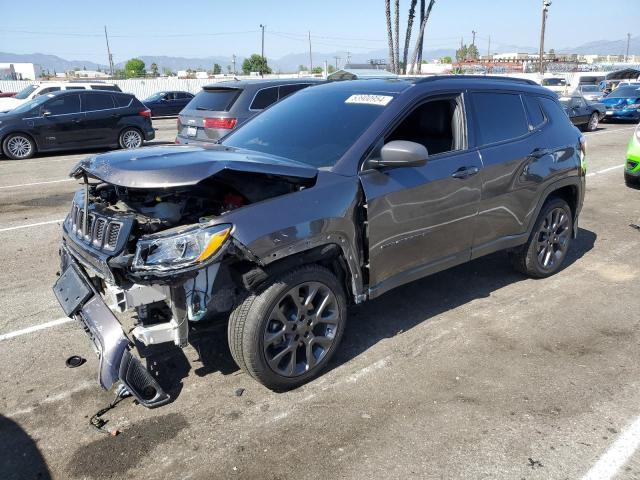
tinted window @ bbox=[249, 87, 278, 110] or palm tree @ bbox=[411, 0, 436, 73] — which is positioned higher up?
palm tree @ bbox=[411, 0, 436, 73]

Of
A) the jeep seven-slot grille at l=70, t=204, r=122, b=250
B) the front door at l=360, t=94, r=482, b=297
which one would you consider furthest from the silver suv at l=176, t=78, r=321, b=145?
the jeep seven-slot grille at l=70, t=204, r=122, b=250

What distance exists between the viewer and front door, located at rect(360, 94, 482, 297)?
3.77 metres

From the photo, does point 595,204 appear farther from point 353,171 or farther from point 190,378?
point 190,378

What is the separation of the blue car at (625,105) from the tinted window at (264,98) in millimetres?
17217

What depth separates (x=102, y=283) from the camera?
136 inches

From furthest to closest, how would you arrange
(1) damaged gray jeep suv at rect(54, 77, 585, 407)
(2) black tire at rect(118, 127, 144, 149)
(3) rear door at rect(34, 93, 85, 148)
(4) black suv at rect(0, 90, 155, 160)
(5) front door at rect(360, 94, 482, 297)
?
(2) black tire at rect(118, 127, 144, 149)
(3) rear door at rect(34, 93, 85, 148)
(4) black suv at rect(0, 90, 155, 160)
(5) front door at rect(360, 94, 482, 297)
(1) damaged gray jeep suv at rect(54, 77, 585, 407)

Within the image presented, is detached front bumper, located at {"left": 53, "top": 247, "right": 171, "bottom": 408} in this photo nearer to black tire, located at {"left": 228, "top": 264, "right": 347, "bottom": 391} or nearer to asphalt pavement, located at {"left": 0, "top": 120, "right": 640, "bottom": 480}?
asphalt pavement, located at {"left": 0, "top": 120, "right": 640, "bottom": 480}

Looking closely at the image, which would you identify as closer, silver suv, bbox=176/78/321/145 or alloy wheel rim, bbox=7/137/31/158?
silver suv, bbox=176/78/321/145

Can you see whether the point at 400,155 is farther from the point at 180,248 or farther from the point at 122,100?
the point at 122,100

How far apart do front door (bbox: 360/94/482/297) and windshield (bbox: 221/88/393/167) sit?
25cm

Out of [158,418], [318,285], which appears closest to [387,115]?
[318,285]

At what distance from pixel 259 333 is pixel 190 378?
0.76m

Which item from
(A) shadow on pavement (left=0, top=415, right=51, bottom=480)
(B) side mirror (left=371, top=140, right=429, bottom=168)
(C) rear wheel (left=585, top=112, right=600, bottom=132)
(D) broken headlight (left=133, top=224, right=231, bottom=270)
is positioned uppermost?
(B) side mirror (left=371, top=140, right=429, bottom=168)

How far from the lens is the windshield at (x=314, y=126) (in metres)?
3.88
